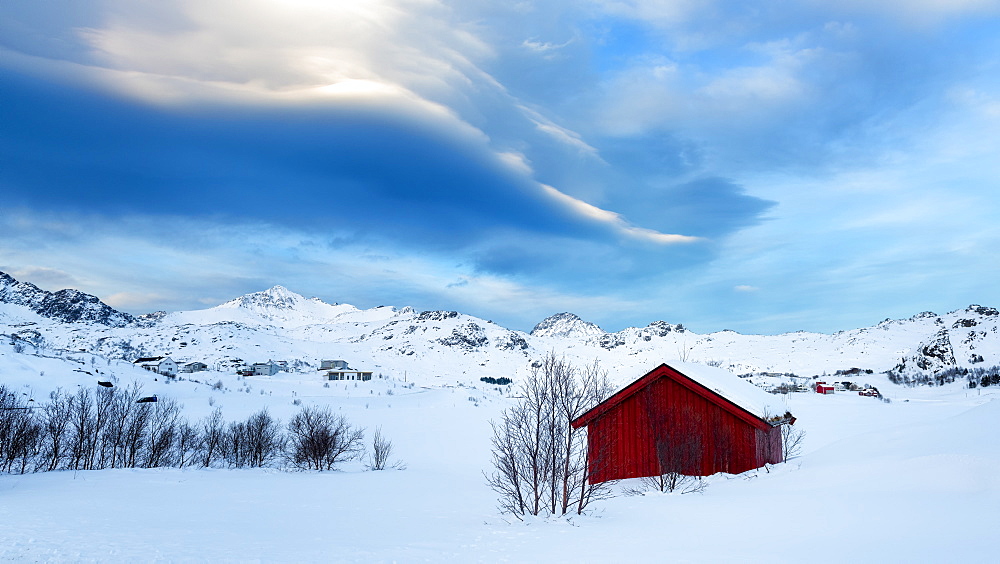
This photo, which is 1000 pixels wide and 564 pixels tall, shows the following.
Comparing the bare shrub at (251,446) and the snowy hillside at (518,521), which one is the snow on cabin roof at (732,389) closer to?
the snowy hillside at (518,521)

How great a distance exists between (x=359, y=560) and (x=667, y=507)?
9762 mm

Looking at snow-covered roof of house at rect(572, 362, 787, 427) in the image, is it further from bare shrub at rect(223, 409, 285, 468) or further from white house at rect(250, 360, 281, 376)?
white house at rect(250, 360, 281, 376)

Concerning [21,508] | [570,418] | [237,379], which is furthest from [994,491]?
[237,379]

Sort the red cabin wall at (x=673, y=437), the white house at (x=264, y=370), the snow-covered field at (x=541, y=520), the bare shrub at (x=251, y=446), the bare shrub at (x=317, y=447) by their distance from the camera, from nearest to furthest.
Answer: the snow-covered field at (x=541, y=520), the red cabin wall at (x=673, y=437), the bare shrub at (x=317, y=447), the bare shrub at (x=251, y=446), the white house at (x=264, y=370)

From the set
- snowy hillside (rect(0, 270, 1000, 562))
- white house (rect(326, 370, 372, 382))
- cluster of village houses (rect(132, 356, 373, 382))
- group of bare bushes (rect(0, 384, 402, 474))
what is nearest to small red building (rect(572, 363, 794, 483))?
snowy hillside (rect(0, 270, 1000, 562))

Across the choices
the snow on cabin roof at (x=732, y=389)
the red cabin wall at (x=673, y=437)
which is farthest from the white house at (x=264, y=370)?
the snow on cabin roof at (x=732, y=389)

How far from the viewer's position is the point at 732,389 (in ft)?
81.3

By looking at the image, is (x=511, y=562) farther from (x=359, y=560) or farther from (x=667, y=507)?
(x=667, y=507)

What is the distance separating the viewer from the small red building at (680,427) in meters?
22.1

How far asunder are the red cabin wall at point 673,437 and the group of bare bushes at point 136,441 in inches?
826

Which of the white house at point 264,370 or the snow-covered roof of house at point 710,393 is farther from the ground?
the white house at point 264,370

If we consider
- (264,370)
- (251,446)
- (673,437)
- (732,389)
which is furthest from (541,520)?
(264,370)

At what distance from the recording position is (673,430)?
2264 cm

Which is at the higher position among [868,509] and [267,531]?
[868,509]
